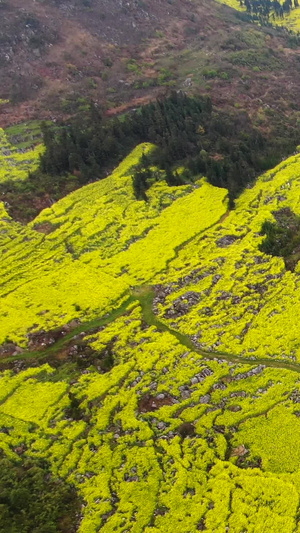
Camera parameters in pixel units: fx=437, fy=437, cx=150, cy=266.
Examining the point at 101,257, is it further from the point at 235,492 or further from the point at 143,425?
the point at 235,492

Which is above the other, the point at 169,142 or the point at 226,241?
the point at 169,142

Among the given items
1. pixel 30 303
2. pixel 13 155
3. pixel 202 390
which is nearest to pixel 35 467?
pixel 202 390

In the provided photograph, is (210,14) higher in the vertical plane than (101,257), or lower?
higher

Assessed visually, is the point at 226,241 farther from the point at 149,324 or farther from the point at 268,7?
the point at 268,7

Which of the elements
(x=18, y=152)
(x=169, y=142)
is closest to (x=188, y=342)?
(x=169, y=142)

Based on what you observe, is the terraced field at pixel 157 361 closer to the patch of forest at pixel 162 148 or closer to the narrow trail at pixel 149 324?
the narrow trail at pixel 149 324

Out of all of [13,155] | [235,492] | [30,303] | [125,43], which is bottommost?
[235,492]

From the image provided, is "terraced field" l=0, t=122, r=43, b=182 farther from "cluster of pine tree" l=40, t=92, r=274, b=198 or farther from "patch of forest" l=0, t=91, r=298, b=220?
"cluster of pine tree" l=40, t=92, r=274, b=198

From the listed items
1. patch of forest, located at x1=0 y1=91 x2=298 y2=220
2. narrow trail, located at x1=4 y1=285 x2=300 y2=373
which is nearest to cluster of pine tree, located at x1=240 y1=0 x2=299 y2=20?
patch of forest, located at x1=0 y1=91 x2=298 y2=220
